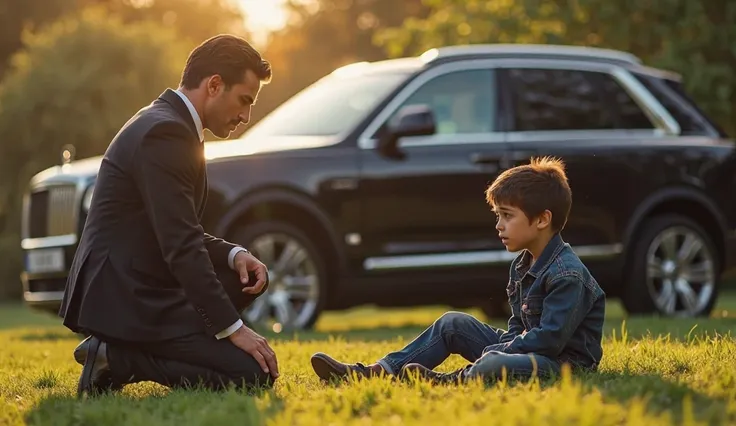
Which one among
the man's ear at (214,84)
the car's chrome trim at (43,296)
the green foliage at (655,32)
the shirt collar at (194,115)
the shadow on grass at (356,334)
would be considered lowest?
the shadow on grass at (356,334)

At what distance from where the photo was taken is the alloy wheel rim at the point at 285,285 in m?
10.1

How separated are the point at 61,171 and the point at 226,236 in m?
1.95

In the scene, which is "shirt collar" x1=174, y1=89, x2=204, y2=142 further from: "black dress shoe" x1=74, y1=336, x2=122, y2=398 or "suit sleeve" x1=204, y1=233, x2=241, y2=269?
"black dress shoe" x1=74, y1=336, x2=122, y2=398

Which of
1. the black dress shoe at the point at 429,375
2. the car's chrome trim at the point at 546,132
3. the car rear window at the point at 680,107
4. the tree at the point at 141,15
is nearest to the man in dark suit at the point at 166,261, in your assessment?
the black dress shoe at the point at 429,375

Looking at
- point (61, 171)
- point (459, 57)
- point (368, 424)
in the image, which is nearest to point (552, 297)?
point (368, 424)

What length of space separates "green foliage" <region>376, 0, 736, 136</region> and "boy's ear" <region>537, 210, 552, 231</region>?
43.7 feet

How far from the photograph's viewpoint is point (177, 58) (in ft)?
94.6

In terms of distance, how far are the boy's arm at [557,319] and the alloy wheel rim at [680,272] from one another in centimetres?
548

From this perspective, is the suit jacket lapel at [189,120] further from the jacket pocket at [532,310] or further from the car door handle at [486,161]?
the car door handle at [486,161]

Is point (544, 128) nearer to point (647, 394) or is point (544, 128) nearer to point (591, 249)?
point (591, 249)

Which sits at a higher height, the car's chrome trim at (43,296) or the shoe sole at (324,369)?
the shoe sole at (324,369)

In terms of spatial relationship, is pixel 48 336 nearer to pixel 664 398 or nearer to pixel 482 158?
pixel 482 158

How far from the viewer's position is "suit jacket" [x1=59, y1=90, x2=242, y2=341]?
18.5ft

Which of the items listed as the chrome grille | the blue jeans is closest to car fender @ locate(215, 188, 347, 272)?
the chrome grille
